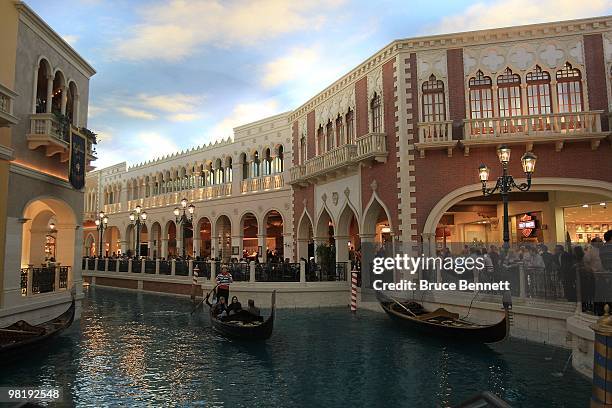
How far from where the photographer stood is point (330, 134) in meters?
17.9

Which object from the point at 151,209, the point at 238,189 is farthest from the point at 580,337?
the point at 151,209

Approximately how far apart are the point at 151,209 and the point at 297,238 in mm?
12240

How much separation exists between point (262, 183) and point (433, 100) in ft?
33.2

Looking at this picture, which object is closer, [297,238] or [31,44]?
[31,44]

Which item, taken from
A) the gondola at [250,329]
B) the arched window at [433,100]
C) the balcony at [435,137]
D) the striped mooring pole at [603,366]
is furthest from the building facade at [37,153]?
the striped mooring pole at [603,366]

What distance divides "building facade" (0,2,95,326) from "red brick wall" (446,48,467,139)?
9.56 m

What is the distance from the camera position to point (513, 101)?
13.1m

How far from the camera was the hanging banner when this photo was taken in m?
11.1

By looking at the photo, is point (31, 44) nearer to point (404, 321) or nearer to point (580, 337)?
point (404, 321)

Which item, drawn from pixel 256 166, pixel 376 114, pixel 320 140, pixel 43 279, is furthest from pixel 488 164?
pixel 256 166

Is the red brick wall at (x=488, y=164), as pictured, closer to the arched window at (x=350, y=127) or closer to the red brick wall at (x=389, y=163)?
the red brick wall at (x=389, y=163)

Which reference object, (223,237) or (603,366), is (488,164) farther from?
(223,237)

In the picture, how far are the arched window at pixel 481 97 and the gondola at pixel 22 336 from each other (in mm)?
11274

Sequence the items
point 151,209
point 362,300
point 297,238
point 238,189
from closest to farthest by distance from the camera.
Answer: point 362,300 → point 297,238 → point 238,189 → point 151,209
